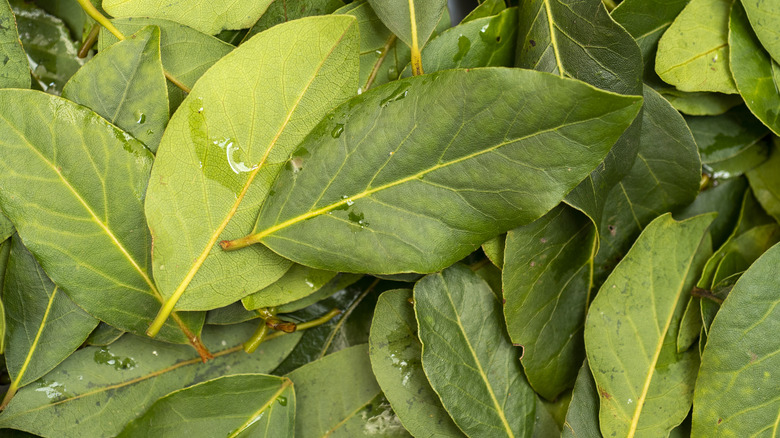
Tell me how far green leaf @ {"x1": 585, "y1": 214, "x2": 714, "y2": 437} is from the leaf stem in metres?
0.69

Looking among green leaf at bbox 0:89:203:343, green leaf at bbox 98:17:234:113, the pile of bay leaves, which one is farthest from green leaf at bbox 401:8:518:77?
green leaf at bbox 0:89:203:343

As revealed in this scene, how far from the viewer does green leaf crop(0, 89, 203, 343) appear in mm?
624

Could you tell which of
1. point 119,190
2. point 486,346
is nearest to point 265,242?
point 119,190

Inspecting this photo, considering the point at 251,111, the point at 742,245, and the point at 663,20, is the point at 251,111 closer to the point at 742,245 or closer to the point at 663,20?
the point at 663,20

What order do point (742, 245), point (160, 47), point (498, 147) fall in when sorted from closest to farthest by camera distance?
point (498, 147)
point (160, 47)
point (742, 245)

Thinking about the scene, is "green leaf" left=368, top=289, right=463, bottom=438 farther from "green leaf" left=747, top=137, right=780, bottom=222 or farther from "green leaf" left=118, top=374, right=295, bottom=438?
"green leaf" left=747, top=137, right=780, bottom=222

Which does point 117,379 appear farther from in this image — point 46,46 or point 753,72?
point 753,72

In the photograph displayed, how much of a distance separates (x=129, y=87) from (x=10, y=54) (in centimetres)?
16

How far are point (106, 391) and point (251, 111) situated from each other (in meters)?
0.40

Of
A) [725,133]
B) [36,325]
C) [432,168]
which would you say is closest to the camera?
[432,168]

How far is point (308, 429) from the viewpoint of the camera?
75cm

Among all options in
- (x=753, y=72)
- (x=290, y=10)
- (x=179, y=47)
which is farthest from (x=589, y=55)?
(x=179, y=47)

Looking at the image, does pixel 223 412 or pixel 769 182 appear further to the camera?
pixel 769 182

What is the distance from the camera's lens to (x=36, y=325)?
704 millimetres
